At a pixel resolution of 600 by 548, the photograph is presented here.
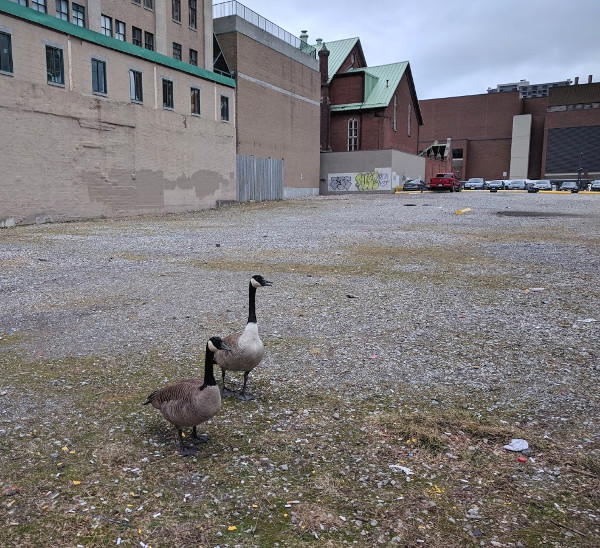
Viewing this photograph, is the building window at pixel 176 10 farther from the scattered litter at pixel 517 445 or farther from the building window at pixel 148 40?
the scattered litter at pixel 517 445

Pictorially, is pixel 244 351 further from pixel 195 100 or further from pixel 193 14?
pixel 193 14

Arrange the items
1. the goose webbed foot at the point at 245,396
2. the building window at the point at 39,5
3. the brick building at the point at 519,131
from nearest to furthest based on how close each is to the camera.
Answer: the goose webbed foot at the point at 245,396, the building window at the point at 39,5, the brick building at the point at 519,131

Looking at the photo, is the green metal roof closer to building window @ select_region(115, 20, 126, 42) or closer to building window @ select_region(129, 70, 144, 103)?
building window @ select_region(115, 20, 126, 42)

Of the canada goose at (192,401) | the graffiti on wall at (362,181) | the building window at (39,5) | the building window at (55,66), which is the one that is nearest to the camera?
the canada goose at (192,401)

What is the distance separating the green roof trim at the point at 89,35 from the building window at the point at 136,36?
15.3 feet

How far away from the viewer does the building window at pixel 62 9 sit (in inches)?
1072

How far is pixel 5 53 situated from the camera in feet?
67.7

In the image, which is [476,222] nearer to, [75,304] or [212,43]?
[75,304]

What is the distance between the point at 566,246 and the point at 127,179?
2108cm

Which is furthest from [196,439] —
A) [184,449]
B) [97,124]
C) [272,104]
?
[272,104]

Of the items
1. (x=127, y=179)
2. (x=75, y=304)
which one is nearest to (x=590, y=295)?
(x=75, y=304)

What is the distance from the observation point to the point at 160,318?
7.29 metres

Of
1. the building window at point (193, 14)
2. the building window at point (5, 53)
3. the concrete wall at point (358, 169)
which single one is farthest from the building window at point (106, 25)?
the concrete wall at point (358, 169)

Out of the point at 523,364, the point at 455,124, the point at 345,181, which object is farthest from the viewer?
the point at 455,124
